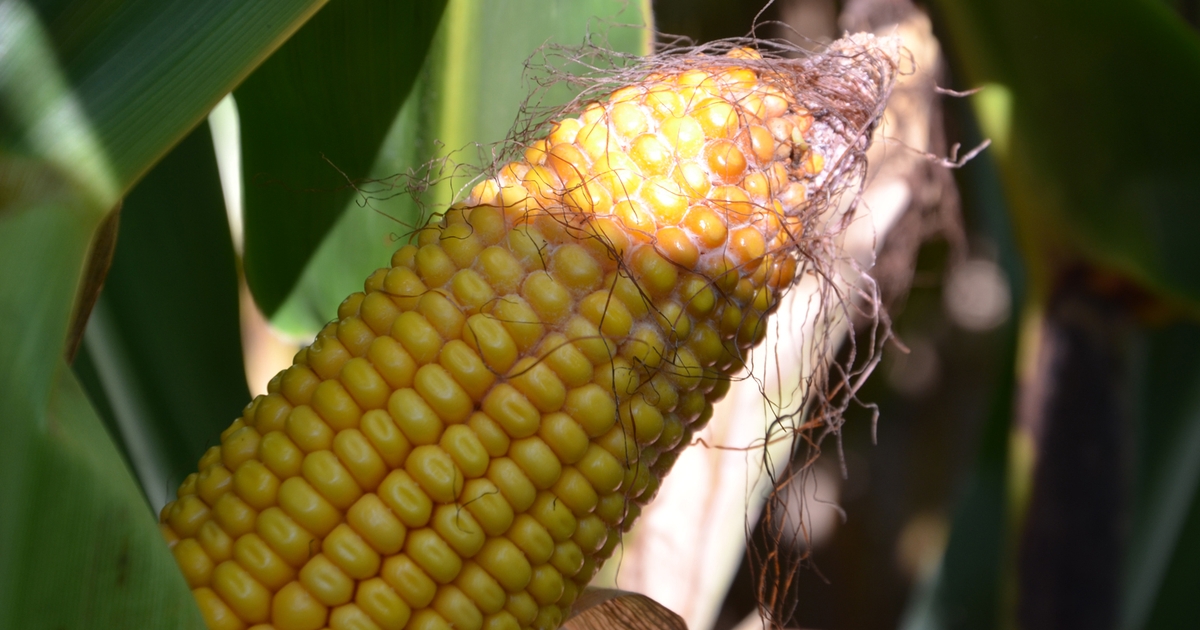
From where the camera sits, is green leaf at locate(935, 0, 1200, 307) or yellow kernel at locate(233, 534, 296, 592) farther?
green leaf at locate(935, 0, 1200, 307)

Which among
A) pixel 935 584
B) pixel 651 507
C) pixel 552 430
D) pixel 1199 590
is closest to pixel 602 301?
pixel 552 430

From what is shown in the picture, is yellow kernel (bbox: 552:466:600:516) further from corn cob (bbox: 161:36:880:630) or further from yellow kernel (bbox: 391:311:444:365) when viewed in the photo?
yellow kernel (bbox: 391:311:444:365)

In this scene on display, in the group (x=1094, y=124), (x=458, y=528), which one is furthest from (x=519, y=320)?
(x=1094, y=124)

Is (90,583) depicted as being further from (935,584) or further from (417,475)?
(935,584)

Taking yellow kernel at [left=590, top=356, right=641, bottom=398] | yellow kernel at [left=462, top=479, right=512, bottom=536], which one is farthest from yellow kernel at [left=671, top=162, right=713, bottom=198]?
yellow kernel at [left=462, top=479, right=512, bottom=536]

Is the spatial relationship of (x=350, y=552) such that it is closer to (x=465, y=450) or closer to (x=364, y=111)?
(x=465, y=450)

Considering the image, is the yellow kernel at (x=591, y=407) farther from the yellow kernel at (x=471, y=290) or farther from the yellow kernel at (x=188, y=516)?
the yellow kernel at (x=188, y=516)

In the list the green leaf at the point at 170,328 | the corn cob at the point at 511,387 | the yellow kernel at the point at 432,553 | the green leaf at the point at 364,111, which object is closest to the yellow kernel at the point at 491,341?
the corn cob at the point at 511,387
